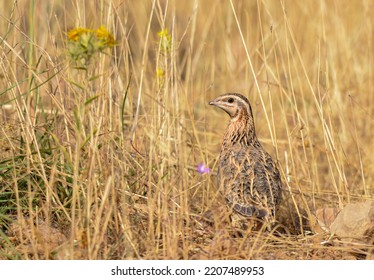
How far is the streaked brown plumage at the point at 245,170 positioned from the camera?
6.30 metres

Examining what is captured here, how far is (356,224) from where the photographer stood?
6035mm

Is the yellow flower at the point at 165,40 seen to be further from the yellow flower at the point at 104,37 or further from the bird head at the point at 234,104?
the yellow flower at the point at 104,37

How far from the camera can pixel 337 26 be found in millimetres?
10219

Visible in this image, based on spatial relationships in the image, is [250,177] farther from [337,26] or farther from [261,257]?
[337,26]

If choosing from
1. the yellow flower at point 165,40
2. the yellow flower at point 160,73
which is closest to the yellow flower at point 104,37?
the yellow flower at point 165,40

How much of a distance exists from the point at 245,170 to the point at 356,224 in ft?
3.44

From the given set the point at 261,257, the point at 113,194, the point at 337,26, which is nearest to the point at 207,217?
the point at 261,257

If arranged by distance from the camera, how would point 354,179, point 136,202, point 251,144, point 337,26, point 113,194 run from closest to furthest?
point 113,194
point 136,202
point 251,144
point 354,179
point 337,26

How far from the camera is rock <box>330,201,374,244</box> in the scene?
19.8 feet

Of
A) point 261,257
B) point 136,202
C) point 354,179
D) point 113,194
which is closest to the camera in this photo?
point 113,194

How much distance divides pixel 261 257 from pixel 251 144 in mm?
1672

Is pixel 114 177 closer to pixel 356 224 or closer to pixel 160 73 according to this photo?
pixel 160 73

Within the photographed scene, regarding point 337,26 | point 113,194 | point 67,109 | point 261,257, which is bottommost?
point 261,257

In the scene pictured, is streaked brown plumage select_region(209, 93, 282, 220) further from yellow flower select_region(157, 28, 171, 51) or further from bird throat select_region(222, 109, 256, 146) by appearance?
yellow flower select_region(157, 28, 171, 51)
